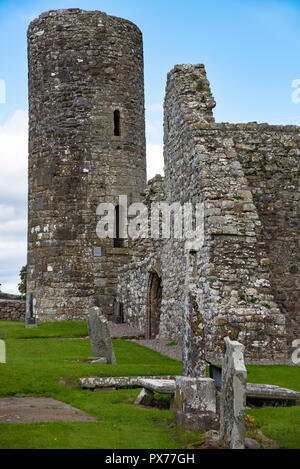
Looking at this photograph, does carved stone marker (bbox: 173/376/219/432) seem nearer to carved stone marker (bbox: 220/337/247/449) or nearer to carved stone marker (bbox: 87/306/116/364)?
carved stone marker (bbox: 220/337/247/449)

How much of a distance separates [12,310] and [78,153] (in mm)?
8572

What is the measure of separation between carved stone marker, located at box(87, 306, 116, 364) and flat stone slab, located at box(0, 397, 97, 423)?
3124 millimetres

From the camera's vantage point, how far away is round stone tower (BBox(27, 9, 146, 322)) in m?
24.1

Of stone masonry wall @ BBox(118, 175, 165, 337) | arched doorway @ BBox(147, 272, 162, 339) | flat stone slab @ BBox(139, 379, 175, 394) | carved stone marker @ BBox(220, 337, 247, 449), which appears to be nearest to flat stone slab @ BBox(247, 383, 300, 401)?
flat stone slab @ BBox(139, 379, 175, 394)

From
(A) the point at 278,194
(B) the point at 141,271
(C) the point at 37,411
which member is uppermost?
(A) the point at 278,194

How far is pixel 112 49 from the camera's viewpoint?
25.1 m

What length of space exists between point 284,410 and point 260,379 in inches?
88.9

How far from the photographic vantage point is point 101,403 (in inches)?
377

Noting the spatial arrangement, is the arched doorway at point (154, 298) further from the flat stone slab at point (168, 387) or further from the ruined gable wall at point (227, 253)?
the flat stone slab at point (168, 387)

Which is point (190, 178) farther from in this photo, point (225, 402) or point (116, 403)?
point (225, 402)

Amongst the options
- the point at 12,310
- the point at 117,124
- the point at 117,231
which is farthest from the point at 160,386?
the point at 12,310

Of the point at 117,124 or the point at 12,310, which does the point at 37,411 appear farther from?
the point at 12,310

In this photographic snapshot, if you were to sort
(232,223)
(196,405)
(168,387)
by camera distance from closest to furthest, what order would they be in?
(196,405) < (168,387) < (232,223)
